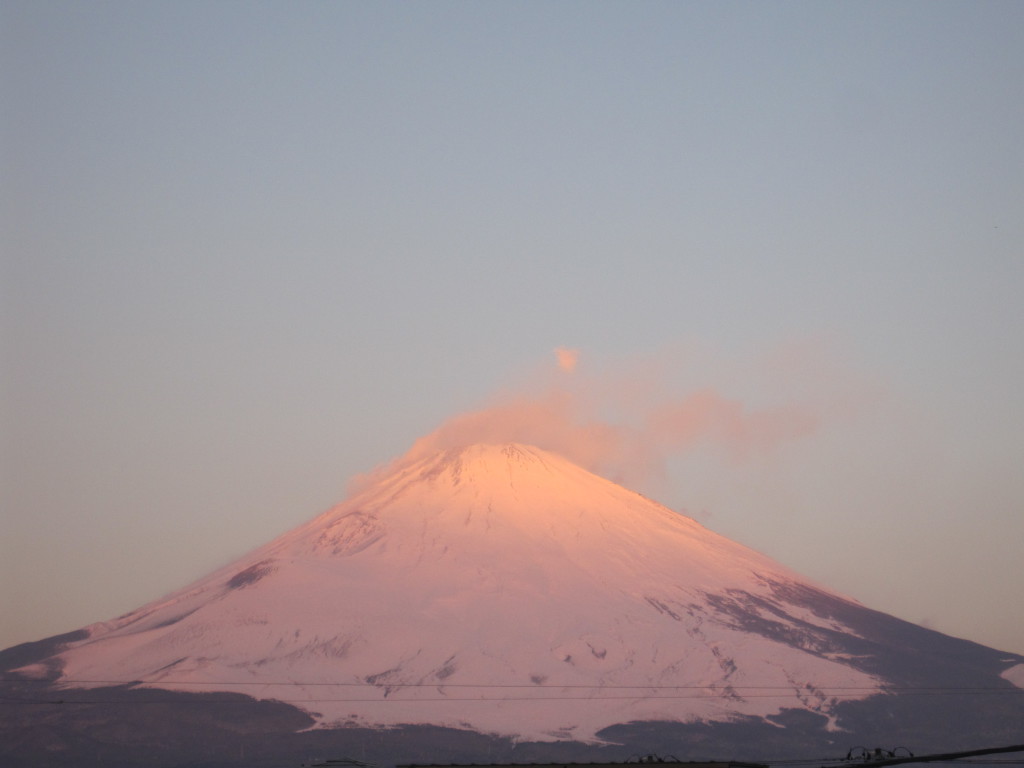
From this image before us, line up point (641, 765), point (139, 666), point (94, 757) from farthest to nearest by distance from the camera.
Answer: point (139, 666), point (94, 757), point (641, 765)

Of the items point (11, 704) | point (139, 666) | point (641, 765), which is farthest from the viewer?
point (139, 666)

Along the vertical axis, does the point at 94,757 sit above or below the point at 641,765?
below

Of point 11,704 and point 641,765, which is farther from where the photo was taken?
point 11,704

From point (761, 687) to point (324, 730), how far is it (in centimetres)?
6866

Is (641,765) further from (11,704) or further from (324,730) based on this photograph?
(11,704)

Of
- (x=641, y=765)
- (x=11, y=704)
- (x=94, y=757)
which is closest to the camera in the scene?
(x=641, y=765)

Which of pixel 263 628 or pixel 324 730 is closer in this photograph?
pixel 324 730

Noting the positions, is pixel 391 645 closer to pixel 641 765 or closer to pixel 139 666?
pixel 139 666

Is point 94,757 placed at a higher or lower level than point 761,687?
lower

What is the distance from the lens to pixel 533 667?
195 metres

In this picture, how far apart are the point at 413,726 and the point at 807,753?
53687 mm

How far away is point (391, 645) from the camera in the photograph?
198 m

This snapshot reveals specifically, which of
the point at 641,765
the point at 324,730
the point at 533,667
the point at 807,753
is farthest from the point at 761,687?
the point at 641,765

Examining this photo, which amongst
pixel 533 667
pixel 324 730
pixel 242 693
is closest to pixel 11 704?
pixel 242 693
